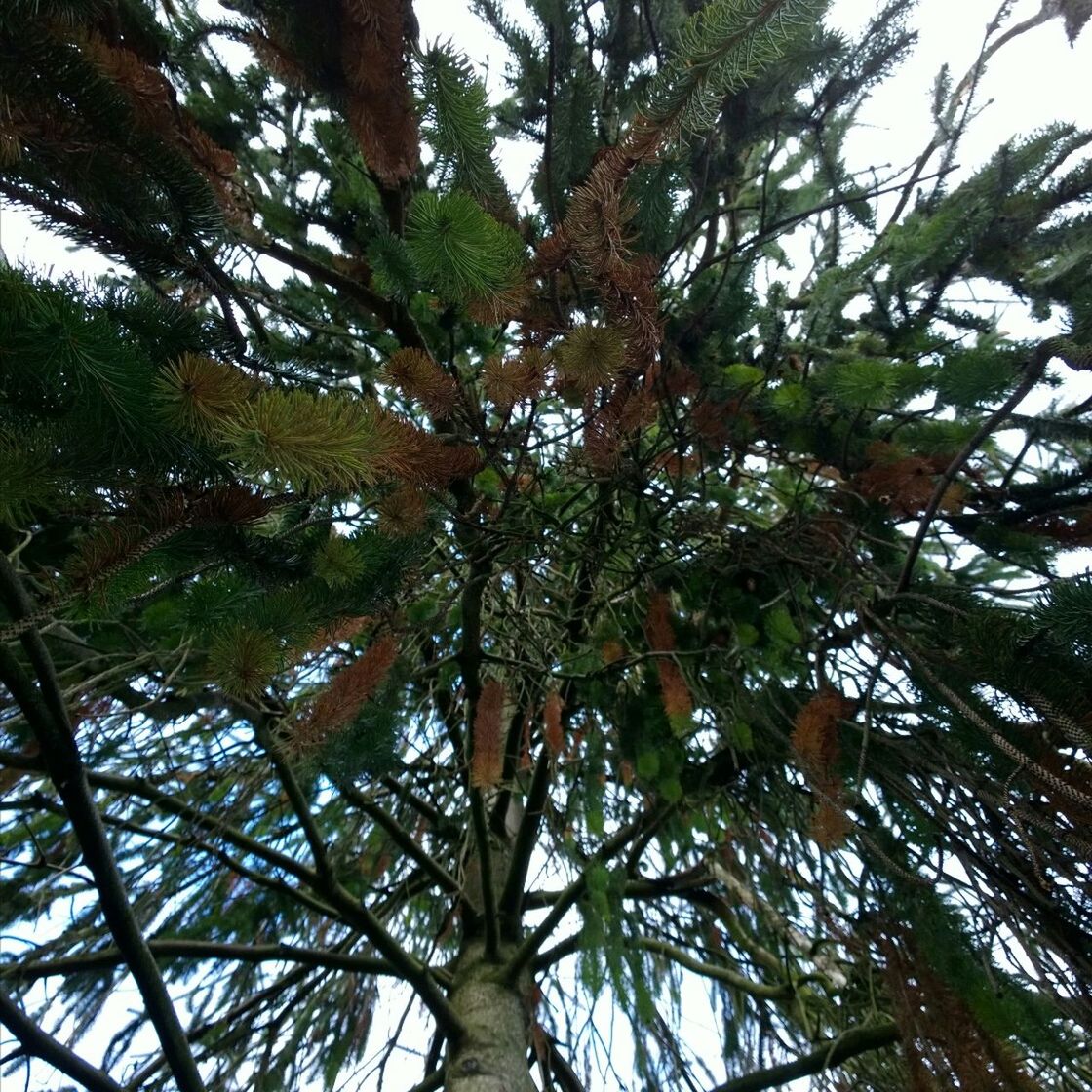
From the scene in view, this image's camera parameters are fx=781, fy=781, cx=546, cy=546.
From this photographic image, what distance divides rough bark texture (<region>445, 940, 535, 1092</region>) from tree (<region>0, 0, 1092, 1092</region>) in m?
0.02

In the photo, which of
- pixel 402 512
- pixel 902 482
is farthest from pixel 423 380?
pixel 902 482

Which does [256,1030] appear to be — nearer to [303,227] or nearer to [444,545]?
[444,545]

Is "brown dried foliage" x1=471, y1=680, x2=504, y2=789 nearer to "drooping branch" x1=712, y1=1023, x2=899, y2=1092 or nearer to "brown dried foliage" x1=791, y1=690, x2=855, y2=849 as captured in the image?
"brown dried foliage" x1=791, y1=690, x2=855, y2=849

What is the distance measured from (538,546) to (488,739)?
80 cm

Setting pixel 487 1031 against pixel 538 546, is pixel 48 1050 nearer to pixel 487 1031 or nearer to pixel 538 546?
pixel 487 1031

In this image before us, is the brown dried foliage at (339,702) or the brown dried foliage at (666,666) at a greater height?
the brown dried foliage at (666,666)

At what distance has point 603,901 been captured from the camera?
2623 mm

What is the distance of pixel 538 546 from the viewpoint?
8.79 ft

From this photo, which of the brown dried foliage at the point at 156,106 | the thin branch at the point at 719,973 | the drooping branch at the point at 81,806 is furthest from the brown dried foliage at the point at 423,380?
the thin branch at the point at 719,973

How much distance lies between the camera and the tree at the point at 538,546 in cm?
131

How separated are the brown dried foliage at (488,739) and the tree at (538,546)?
0.8 inches

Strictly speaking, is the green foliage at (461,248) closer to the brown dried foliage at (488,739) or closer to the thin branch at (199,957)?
the brown dried foliage at (488,739)

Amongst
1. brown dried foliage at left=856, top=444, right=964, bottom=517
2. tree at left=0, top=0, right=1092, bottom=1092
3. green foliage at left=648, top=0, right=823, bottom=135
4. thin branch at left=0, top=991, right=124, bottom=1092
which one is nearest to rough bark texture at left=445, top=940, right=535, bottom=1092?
tree at left=0, top=0, right=1092, bottom=1092

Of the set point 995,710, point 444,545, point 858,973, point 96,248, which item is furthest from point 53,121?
Answer: point 858,973
